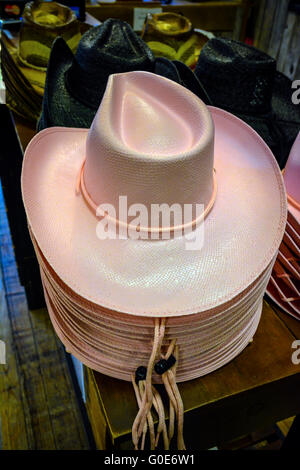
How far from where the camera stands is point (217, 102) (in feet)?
4.13

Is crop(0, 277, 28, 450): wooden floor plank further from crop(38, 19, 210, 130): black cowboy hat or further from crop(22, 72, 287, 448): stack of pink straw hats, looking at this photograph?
crop(38, 19, 210, 130): black cowboy hat

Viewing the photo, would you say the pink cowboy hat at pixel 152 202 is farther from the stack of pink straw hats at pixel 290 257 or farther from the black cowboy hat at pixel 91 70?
the black cowboy hat at pixel 91 70

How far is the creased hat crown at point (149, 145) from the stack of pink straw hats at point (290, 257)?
0.78 feet

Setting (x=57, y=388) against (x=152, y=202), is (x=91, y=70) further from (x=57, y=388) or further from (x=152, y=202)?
(x=57, y=388)

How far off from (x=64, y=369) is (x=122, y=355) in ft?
4.29

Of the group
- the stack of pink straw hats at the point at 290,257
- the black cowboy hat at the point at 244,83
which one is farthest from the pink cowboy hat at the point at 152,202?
the black cowboy hat at the point at 244,83

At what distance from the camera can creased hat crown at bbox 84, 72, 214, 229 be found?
71 centimetres

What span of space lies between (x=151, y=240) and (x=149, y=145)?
0.18 metres

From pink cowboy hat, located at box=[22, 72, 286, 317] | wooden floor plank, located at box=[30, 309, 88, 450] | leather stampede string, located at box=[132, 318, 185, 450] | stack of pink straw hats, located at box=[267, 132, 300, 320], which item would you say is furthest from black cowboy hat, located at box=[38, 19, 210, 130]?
wooden floor plank, located at box=[30, 309, 88, 450]

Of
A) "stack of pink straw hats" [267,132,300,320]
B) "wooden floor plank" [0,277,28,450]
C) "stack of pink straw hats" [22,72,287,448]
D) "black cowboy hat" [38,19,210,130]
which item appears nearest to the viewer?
"stack of pink straw hats" [22,72,287,448]

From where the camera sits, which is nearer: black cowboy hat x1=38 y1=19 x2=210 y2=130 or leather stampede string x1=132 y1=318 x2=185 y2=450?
leather stampede string x1=132 y1=318 x2=185 y2=450

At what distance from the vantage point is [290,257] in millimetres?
942

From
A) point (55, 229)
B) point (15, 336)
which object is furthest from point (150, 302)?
point (15, 336)

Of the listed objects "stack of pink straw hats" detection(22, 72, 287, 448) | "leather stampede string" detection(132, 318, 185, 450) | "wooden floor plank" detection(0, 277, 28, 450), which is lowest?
"wooden floor plank" detection(0, 277, 28, 450)
